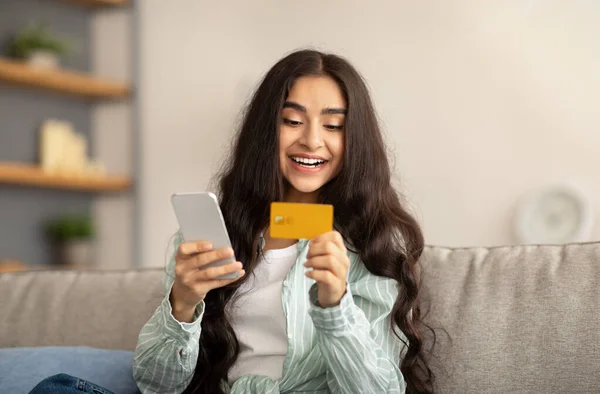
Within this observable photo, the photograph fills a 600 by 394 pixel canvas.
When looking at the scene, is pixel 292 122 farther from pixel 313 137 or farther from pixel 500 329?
pixel 500 329

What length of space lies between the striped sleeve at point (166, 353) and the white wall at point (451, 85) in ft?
6.01

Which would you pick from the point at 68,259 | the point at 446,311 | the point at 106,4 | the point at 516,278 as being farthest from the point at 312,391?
the point at 106,4

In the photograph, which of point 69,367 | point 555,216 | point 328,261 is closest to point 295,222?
point 328,261

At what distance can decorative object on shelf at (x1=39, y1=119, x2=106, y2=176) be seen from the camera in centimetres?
413

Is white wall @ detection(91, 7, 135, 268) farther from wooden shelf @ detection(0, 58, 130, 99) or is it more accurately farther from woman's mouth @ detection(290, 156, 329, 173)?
woman's mouth @ detection(290, 156, 329, 173)

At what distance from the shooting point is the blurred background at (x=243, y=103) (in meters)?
3.23

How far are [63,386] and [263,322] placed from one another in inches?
15.7

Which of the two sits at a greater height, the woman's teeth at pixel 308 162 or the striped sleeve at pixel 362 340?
the woman's teeth at pixel 308 162

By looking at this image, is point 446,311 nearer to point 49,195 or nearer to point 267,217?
point 267,217

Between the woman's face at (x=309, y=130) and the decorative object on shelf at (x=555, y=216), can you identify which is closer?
the woman's face at (x=309, y=130)

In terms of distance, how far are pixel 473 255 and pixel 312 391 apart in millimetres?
460

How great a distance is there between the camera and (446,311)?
1.59m

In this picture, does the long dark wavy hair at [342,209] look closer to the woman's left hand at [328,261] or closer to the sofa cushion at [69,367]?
the sofa cushion at [69,367]

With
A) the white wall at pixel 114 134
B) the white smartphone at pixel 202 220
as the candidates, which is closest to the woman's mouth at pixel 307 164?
the white smartphone at pixel 202 220
